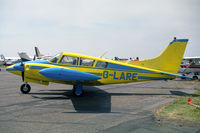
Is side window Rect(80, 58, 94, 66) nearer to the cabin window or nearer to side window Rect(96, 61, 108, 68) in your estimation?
side window Rect(96, 61, 108, 68)

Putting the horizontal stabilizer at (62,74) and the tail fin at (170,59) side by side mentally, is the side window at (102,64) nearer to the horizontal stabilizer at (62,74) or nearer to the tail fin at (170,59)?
the horizontal stabilizer at (62,74)

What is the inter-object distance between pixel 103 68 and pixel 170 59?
4351mm

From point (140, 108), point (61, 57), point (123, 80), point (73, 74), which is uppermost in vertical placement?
point (61, 57)

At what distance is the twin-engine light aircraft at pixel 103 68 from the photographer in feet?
29.2

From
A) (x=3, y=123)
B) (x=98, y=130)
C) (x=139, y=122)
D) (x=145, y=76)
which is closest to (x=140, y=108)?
(x=139, y=122)

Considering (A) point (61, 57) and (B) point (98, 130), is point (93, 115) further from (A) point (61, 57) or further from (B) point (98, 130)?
(A) point (61, 57)

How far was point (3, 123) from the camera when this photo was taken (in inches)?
188

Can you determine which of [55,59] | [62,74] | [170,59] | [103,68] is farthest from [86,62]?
[170,59]

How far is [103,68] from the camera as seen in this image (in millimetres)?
9555

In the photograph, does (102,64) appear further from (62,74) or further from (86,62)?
(62,74)

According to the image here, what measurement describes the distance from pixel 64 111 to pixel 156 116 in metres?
3.34

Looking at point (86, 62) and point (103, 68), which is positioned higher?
point (86, 62)

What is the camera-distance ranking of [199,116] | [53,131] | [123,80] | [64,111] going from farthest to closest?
[123,80], [64,111], [199,116], [53,131]

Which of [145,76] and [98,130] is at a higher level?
[145,76]
